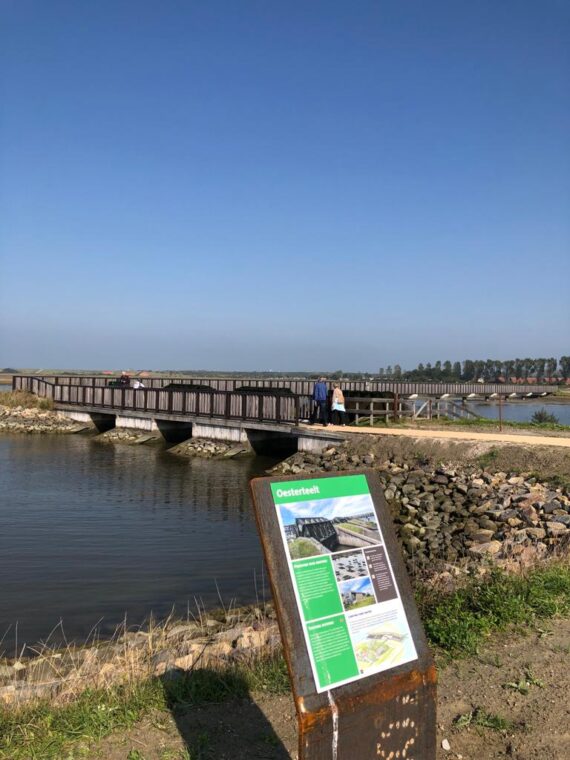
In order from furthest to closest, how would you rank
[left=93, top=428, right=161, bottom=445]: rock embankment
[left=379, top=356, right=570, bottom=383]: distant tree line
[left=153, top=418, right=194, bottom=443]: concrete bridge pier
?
[left=379, top=356, right=570, bottom=383]: distant tree line < [left=153, top=418, right=194, bottom=443]: concrete bridge pier < [left=93, top=428, right=161, bottom=445]: rock embankment

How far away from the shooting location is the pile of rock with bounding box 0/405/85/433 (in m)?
36.3

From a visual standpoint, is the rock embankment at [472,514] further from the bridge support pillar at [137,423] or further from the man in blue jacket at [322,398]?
the bridge support pillar at [137,423]

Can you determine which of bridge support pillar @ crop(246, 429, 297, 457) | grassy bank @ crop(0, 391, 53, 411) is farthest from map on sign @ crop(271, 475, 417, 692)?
grassy bank @ crop(0, 391, 53, 411)

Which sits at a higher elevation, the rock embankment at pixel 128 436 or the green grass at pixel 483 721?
the green grass at pixel 483 721

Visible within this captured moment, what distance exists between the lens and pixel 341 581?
348cm

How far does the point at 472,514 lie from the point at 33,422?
2978 centimetres

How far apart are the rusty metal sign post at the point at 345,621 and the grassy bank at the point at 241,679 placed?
67.1 inches

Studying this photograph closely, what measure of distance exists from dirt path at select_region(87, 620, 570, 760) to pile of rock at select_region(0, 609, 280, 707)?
90 centimetres

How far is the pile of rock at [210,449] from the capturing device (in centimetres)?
2622

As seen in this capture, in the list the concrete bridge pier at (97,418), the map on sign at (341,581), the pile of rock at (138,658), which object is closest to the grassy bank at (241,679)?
the pile of rock at (138,658)

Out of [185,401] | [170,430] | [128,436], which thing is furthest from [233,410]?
[128,436]

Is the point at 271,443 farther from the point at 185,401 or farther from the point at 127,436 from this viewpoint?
the point at 127,436

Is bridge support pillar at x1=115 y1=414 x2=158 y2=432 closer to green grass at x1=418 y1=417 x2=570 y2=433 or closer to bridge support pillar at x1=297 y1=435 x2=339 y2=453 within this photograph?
bridge support pillar at x1=297 y1=435 x2=339 y2=453

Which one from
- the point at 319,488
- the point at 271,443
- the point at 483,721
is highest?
the point at 319,488
